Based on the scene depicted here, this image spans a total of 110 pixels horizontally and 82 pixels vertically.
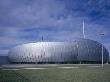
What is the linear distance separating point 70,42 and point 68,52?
295 inches

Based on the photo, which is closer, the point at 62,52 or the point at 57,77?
the point at 57,77

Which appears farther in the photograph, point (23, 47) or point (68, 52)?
point (23, 47)

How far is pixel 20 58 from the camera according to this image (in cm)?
11275

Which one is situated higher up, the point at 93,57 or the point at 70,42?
the point at 70,42

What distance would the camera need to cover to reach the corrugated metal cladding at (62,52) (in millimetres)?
103938

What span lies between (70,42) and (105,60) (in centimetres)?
2516

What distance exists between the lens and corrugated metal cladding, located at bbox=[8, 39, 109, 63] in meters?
104

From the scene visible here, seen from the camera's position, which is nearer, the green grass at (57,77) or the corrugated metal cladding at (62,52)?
the green grass at (57,77)

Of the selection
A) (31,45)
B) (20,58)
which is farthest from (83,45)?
(20,58)

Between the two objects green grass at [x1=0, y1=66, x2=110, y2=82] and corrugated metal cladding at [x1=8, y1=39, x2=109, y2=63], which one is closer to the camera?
green grass at [x1=0, y1=66, x2=110, y2=82]

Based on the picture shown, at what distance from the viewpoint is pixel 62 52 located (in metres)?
105

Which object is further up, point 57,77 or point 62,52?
point 62,52

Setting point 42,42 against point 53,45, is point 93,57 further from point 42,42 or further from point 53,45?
point 42,42

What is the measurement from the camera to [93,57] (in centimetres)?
10675
